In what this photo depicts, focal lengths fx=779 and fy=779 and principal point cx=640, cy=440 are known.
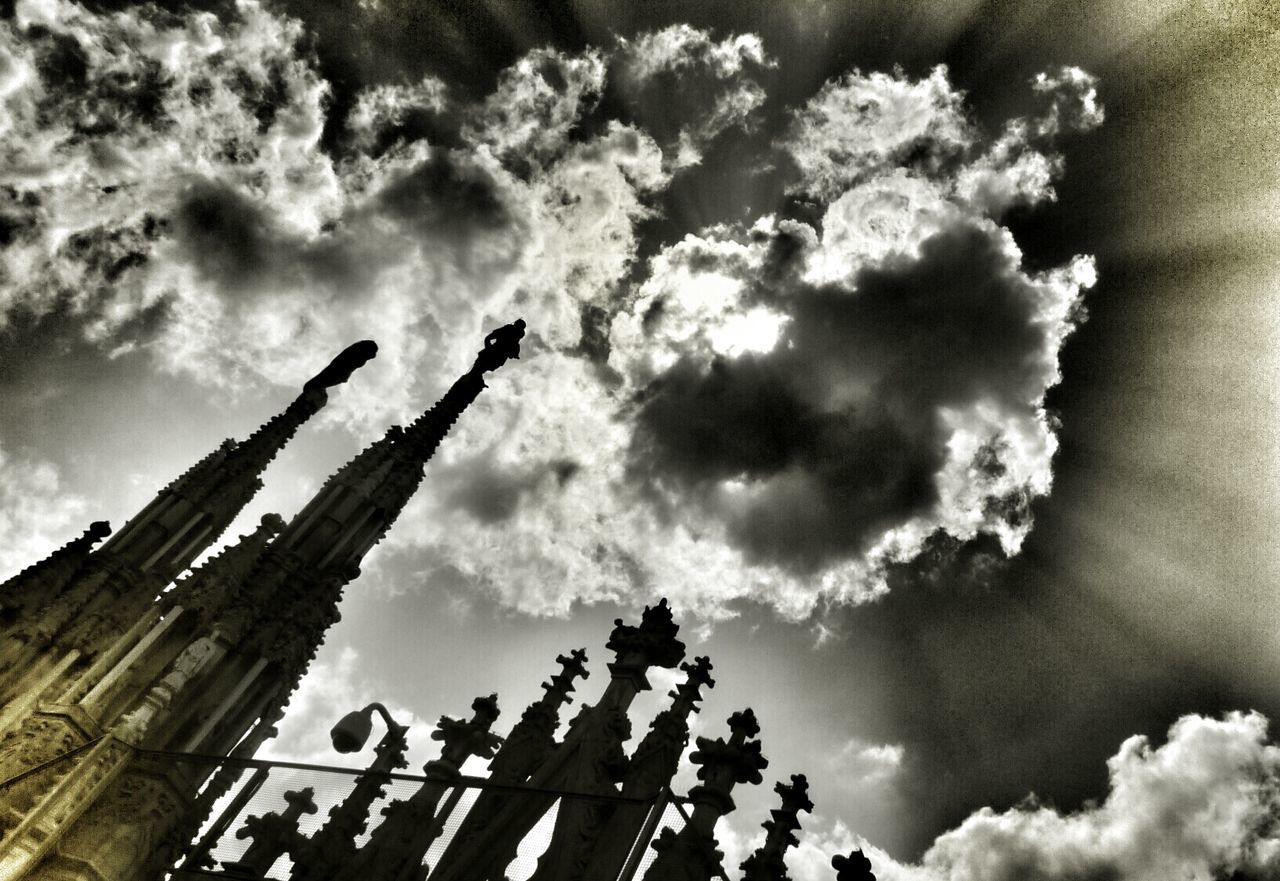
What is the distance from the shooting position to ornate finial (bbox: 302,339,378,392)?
32.5m

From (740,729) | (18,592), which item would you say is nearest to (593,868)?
(740,729)

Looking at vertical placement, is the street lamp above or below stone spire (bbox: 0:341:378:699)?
below

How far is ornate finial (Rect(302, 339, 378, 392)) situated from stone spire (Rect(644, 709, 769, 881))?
27034 millimetres

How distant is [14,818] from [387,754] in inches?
359

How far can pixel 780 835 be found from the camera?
34.2 ft

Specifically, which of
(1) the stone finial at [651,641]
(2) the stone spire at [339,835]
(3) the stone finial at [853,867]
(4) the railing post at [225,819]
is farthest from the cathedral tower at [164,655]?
(3) the stone finial at [853,867]

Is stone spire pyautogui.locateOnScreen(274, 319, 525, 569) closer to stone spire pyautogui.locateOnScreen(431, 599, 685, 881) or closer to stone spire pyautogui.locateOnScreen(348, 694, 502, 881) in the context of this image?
stone spire pyautogui.locateOnScreen(348, 694, 502, 881)

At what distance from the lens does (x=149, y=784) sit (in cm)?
1667

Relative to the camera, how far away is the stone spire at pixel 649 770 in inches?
355

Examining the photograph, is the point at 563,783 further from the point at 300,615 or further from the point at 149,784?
the point at 300,615

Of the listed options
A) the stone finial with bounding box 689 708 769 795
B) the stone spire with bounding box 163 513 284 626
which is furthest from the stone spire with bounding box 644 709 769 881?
the stone spire with bounding box 163 513 284 626

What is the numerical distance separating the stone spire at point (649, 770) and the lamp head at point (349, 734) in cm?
399

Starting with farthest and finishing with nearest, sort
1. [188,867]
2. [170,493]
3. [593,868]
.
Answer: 1. [170,493]
2. [188,867]
3. [593,868]

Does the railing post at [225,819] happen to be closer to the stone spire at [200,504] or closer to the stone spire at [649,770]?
the stone spire at [649,770]
